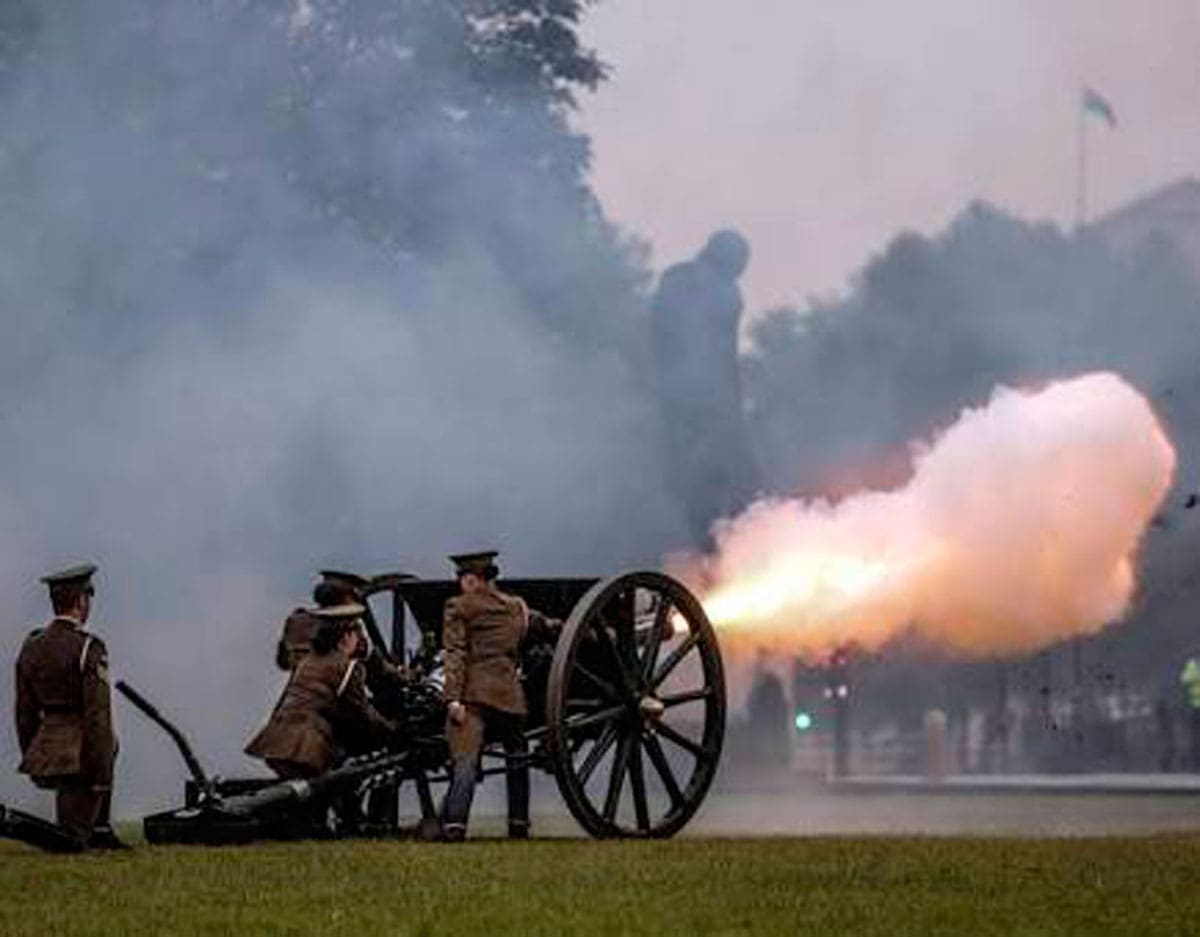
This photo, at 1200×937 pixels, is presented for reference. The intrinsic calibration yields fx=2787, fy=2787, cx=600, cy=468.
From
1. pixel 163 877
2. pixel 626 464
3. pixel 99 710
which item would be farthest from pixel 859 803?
pixel 163 877

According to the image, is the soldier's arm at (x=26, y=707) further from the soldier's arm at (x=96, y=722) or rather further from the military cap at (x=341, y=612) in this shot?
the military cap at (x=341, y=612)

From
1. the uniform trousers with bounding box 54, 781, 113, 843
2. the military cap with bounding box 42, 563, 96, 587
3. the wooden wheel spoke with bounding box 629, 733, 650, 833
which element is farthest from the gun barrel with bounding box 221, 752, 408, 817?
the military cap with bounding box 42, 563, 96, 587

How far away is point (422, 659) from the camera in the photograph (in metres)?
15.6

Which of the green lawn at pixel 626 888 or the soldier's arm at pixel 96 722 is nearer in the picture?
the green lawn at pixel 626 888

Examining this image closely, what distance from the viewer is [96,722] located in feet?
45.5

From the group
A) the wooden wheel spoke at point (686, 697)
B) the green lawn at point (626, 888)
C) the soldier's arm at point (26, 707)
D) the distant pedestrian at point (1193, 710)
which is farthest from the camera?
the distant pedestrian at point (1193, 710)

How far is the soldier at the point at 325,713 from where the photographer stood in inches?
573

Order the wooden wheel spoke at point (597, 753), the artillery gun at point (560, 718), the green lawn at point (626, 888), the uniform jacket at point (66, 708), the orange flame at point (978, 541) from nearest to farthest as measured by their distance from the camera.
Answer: the green lawn at point (626, 888) < the uniform jacket at point (66, 708) < the artillery gun at point (560, 718) < the wooden wheel spoke at point (597, 753) < the orange flame at point (978, 541)

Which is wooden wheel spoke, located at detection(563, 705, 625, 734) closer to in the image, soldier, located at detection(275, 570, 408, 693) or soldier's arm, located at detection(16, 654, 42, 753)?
soldier, located at detection(275, 570, 408, 693)

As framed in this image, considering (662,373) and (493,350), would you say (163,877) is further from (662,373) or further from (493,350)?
(662,373)

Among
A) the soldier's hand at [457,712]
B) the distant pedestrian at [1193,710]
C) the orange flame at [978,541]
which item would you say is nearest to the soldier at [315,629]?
the soldier's hand at [457,712]

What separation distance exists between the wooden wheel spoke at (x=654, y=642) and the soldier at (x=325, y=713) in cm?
140

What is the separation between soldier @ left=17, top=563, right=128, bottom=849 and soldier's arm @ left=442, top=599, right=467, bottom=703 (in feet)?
5.83

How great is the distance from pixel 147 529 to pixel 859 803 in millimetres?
7510
